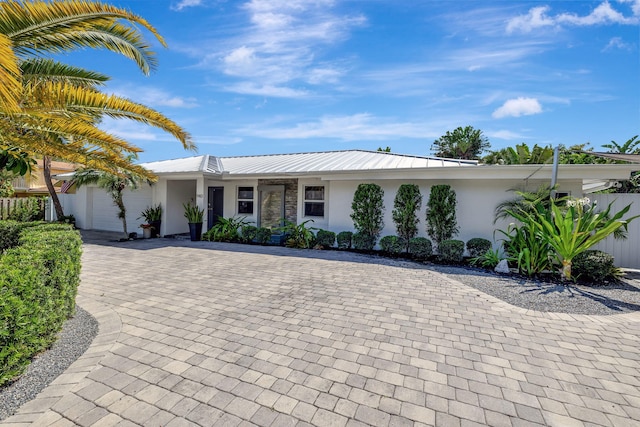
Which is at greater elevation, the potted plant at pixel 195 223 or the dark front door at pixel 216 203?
the dark front door at pixel 216 203

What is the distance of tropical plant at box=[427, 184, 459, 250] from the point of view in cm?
909

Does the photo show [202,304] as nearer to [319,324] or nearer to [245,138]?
[319,324]

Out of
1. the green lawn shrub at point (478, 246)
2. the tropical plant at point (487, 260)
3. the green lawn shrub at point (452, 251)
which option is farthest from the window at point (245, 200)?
the tropical plant at point (487, 260)

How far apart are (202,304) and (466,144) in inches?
1099

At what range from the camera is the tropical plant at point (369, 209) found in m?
10.1

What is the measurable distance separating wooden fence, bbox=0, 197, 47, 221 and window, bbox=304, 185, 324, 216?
13.7 meters

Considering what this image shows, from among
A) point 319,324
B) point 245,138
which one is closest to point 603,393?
point 319,324

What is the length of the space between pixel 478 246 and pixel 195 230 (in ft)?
33.0

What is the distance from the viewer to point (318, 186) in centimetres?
1192

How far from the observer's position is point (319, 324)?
164 inches

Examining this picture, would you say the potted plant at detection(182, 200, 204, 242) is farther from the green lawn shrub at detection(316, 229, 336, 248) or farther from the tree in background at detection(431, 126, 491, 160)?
the tree in background at detection(431, 126, 491, 160)

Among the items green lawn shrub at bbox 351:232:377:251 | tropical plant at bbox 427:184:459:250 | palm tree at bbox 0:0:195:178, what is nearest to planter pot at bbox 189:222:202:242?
green lawn shrub at bbox 351:232:377:251

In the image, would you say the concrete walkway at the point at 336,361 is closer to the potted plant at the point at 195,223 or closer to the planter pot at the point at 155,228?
the potted plant at the point at 195,223

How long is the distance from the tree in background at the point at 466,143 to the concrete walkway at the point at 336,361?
987 inches
